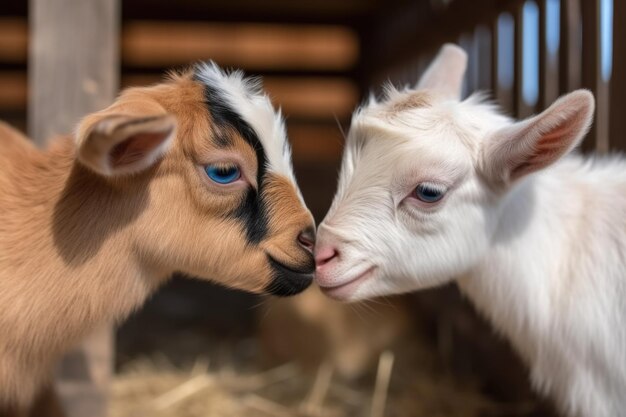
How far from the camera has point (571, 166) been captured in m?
3.45

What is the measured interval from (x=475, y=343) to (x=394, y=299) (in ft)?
3.06

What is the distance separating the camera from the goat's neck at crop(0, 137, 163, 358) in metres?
3.12

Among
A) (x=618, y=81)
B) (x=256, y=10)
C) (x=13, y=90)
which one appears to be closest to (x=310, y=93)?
(x=256, y=10)

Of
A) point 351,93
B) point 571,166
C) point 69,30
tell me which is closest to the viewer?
point 571,166

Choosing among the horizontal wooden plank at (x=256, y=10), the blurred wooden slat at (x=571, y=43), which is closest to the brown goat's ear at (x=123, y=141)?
the blurred wooden slat at (x=571, y=43)

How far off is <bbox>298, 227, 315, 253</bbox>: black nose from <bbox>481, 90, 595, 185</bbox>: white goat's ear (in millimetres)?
724

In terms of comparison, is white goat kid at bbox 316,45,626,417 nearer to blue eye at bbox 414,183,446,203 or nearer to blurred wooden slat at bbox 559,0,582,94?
blue eye at bbox 414,183,446,203

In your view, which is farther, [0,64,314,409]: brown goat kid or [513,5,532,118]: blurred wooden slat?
[513,5,532,118]: blurred wooden slat

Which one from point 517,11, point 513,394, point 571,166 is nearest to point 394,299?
point 513,394

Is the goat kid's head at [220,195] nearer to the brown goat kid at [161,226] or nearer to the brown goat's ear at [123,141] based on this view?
the brown goat kid at [161,226]

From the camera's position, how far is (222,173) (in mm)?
3061

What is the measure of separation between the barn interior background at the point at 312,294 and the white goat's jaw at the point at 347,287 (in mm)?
916

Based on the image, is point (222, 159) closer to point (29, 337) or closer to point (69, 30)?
point (29, 337)

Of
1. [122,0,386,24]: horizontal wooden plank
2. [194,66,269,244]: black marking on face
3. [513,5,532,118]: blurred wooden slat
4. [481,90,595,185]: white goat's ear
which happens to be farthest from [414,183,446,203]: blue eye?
[122,0,386,24]: horizontal wooden plank
